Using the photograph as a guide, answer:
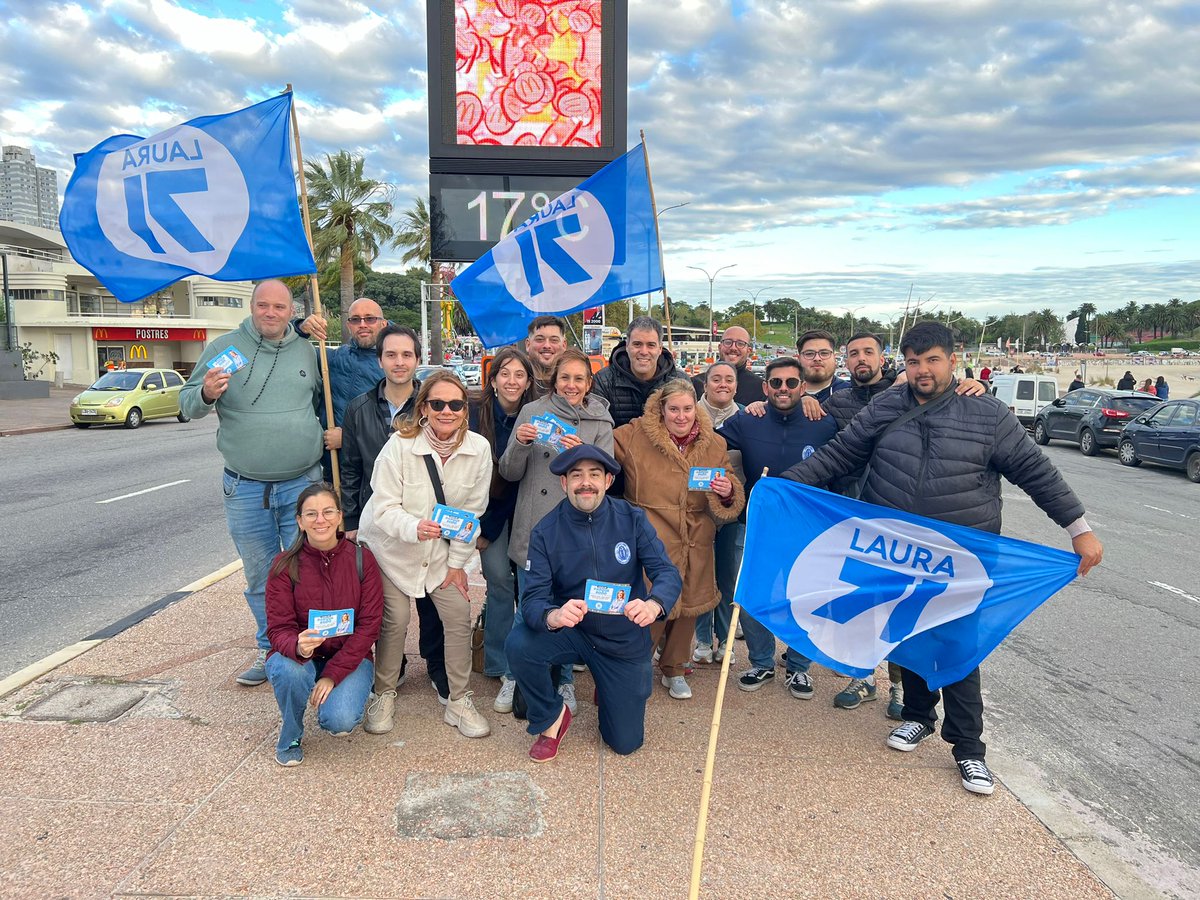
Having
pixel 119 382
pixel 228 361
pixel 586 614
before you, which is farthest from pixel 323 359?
pixel 119 382

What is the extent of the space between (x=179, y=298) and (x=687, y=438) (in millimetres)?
51638

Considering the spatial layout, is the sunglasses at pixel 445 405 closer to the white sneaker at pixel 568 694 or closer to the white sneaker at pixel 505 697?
the white sneaker at pixel 505 697

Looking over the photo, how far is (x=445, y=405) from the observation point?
394 centimetres

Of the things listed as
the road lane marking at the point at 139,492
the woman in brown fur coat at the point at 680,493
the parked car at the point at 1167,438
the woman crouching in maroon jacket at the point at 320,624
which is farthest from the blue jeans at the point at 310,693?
the parked car at the point at 1167,438

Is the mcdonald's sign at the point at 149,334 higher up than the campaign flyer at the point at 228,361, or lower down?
lower down

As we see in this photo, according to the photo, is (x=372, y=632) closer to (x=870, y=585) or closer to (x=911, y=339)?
(x=870, y=585)

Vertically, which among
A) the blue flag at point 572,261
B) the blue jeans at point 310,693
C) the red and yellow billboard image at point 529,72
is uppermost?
the red and yellow billboard image at point 529,72

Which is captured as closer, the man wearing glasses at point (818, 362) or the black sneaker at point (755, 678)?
the black sneaker at point (755, 678)

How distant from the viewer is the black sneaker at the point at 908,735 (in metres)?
3.94

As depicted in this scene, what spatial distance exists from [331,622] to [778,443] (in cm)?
262

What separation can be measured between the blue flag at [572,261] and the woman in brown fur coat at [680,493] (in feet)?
5.58

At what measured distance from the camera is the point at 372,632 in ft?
12.6

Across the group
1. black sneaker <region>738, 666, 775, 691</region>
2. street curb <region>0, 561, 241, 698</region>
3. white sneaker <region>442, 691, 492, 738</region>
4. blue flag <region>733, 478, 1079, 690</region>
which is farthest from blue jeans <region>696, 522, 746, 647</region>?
street curb <region>0, 561, 241, 698</region>

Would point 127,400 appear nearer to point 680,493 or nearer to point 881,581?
point 680,493
